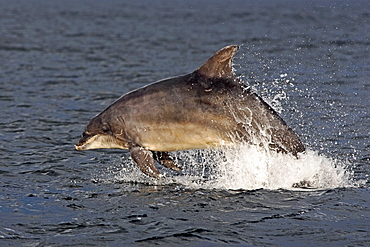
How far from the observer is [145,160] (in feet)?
40.4

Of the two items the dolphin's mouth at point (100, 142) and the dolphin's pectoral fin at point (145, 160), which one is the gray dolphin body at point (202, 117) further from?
the dolphin's mouth at point (100, 142)

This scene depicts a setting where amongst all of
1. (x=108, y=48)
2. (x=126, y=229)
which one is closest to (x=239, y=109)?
(x=126, y=229)

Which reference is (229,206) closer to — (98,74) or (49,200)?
(49,200)

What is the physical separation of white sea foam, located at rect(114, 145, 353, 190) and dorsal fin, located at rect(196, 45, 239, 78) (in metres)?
1.29

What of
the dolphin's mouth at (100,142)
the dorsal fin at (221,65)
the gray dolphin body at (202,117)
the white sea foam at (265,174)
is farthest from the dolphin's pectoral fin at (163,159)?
the dorsal fin at (221,65)

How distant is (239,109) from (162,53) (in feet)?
73.4

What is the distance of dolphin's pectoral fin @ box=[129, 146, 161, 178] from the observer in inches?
481

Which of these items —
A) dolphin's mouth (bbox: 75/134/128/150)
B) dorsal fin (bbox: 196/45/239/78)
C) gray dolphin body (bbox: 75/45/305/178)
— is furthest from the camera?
dolphin's mouth (bbox: 75/134/128/150)

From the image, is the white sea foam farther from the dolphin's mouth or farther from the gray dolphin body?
the dolphin's mouth

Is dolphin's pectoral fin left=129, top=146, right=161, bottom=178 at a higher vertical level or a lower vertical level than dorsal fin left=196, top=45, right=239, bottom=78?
lower

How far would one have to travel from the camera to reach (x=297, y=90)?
69.9 ft

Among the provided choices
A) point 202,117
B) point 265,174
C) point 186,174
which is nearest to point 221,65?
point 202,117

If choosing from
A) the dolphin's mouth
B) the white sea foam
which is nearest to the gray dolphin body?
the white sea foam

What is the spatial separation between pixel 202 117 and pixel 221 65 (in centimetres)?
→ 96
